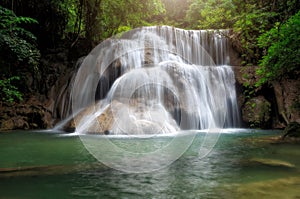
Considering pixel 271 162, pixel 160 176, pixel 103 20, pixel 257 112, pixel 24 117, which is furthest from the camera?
pixel 103 20

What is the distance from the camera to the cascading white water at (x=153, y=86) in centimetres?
1084

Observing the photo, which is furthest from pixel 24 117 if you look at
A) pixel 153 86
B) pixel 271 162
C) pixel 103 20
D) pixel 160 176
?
pixel 271 162

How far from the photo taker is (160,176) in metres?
4.69

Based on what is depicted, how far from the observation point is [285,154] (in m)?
6.47

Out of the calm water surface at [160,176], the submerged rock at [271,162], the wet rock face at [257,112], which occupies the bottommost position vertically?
the submerged rock at [271,162]

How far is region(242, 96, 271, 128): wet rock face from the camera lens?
42.2ft

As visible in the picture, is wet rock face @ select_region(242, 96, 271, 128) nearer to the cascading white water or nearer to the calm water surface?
the cascading white water

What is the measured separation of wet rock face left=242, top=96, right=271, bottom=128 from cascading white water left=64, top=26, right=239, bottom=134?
0.45 meters

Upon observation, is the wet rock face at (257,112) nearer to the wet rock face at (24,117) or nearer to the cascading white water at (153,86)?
the cascading white water at (153,86)

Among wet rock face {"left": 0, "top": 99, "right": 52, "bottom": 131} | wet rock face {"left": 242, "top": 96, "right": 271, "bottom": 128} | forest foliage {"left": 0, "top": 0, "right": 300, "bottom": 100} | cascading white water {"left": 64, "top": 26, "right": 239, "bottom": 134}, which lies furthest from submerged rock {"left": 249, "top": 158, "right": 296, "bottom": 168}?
wet rock face {"left": 0, "top": 99, "right": 52, "bottom": 131}

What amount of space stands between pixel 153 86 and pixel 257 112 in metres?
4.58

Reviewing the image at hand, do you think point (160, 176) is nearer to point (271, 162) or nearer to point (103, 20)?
point (271, 162)

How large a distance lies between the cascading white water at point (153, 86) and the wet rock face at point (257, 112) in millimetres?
447

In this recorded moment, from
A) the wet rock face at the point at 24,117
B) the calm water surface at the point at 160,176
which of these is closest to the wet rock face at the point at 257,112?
the calm water surface at the point at 160,176
